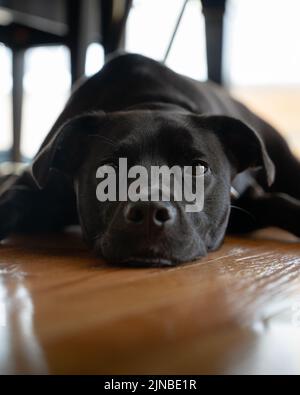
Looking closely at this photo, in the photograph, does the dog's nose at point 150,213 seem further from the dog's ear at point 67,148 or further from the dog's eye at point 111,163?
the dog's ear at point 67,148

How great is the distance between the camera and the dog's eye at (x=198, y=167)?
150 cm

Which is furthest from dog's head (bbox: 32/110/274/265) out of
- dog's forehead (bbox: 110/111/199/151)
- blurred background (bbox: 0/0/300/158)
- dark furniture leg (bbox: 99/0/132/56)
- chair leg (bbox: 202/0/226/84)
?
dark furniture leg (bbox: 99/0/132/56)

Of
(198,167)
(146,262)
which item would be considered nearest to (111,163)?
(198,167)

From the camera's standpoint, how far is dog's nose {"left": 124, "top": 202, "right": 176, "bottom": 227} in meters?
1.24

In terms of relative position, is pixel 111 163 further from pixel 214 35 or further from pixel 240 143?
pixel 214 35

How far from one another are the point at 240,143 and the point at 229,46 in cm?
167

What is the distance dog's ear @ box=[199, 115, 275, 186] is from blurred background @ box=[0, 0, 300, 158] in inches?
47.4

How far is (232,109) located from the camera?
7.44 ft

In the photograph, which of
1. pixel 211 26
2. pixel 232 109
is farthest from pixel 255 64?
pixel 232 109

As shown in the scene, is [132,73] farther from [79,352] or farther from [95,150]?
[79,352]

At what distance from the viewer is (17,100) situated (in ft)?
13.5

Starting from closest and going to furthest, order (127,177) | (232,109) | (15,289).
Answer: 1. (15,289)
2. (127,177)
3. (232,109)
